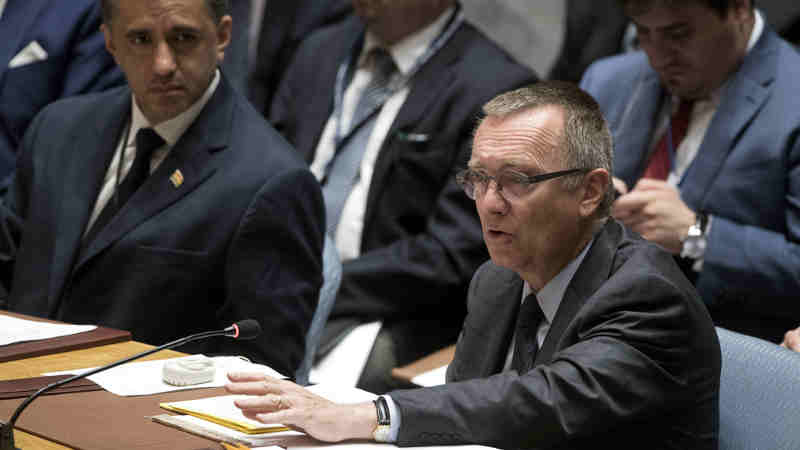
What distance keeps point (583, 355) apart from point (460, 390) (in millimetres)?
215

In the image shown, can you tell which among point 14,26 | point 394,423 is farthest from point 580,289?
point 14,26

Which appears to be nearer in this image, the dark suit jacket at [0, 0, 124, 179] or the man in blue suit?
the man in blue suit

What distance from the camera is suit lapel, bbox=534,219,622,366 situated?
204 centimetres

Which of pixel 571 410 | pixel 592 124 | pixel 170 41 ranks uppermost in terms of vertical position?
pixel 170 41

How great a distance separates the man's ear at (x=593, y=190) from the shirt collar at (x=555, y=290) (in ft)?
0.21

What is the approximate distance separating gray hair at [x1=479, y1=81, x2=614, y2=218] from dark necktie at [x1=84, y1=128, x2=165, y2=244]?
3.33 ft

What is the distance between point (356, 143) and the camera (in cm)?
385

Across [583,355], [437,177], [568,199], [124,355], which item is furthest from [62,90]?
[583,355]

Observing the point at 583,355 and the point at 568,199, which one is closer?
the point at 583,355

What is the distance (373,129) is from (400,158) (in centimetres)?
21

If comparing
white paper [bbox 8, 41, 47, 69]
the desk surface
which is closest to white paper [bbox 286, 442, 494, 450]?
the desk surface

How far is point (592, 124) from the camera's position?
2.14m

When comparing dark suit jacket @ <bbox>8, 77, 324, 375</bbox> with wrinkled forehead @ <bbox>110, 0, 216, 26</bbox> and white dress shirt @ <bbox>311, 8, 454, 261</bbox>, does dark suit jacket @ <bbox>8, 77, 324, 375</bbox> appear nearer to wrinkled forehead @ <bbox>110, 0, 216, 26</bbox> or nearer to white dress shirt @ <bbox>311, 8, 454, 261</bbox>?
wrinkled forehead @ <bbox>110, 0, 216, 26</bbox>

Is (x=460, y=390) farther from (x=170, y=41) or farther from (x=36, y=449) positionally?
(x=170, y=41)
